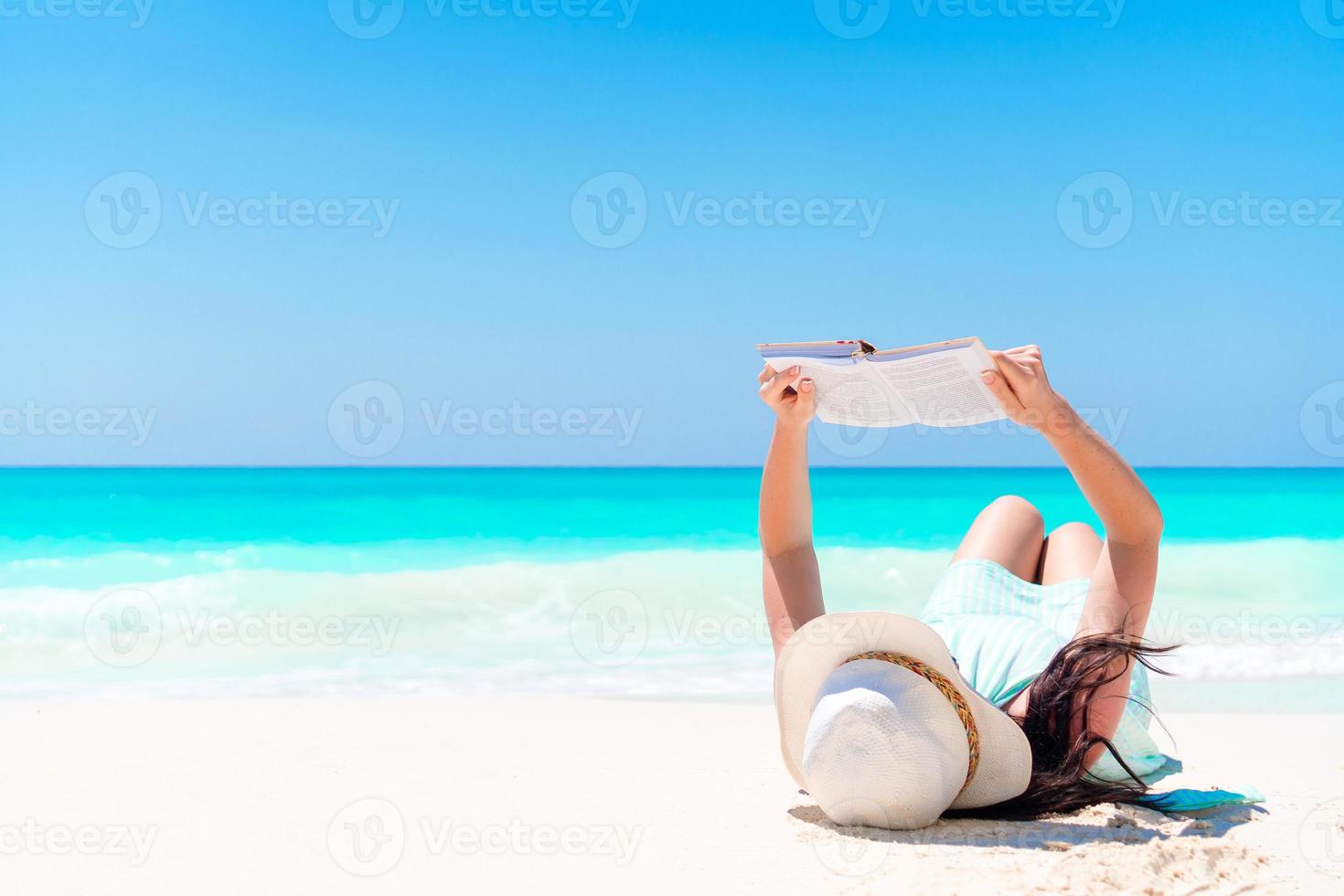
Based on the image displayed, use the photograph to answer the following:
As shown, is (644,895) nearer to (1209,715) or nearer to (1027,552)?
(1027,552)

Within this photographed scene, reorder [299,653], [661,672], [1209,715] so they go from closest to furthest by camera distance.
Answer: [1209,715]
[661,672]
[299,653]

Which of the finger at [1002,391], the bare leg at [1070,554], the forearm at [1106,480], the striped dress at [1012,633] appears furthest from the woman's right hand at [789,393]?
the bare leg at [1070,554]

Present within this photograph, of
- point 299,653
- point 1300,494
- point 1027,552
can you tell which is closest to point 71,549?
point 299,653

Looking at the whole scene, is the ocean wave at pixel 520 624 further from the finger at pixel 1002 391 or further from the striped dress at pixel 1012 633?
the finger at pixel 1002 391

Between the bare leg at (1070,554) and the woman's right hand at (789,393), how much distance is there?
60.0 inches

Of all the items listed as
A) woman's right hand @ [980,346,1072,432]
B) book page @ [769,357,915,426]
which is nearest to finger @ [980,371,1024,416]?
woman's right hand @ [980,346,1072,432]

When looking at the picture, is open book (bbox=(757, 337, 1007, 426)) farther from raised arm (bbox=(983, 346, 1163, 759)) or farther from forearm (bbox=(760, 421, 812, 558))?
forearm (bbox=(760, 421, 812, 558))

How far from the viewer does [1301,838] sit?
320cm

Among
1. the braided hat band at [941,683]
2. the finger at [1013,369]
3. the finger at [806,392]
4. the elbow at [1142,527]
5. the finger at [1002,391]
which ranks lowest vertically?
the braided hat band at [941,683]

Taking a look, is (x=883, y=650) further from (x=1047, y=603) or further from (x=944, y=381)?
(x=1047, y=603)

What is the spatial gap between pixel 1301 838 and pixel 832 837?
137cm

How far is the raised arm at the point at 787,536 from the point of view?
358 cm

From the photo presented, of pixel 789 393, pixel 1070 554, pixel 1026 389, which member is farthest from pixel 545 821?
pixel 1070 554

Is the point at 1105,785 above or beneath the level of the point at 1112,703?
beneath
